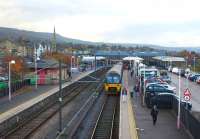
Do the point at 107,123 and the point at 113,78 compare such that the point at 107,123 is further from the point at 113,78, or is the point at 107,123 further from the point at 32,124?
the point at 113,78

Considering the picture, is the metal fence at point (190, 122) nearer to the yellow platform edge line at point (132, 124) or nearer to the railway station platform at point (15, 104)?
the yellow platform edge line at point (132, 124)

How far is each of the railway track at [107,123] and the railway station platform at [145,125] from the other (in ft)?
2.22

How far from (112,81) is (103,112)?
502 inches

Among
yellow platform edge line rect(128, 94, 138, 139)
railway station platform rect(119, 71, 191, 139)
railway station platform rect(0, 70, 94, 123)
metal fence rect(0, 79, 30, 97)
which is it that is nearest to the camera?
railway station platform rect(119, 71, 191, 139)

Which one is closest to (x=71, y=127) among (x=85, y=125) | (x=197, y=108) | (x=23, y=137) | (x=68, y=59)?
(x=85, y=125)

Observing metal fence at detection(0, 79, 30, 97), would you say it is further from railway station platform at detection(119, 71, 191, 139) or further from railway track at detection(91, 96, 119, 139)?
railway station platform at detection(119, 71, 191, 139)

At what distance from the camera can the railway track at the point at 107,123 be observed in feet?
85.3

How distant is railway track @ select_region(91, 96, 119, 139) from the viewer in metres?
26.0

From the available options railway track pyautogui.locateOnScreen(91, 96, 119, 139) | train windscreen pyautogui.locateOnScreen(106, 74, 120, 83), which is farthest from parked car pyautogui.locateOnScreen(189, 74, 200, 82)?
railway track pyautogui.locateOnScreen(91, 96, 119, 139)

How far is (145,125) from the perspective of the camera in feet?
88.2

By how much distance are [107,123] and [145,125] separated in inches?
187

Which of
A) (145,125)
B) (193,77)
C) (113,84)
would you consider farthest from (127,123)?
(193,77)

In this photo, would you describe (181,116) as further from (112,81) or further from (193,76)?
(193,76)

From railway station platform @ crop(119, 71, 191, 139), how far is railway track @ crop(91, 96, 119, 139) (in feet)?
2.22
